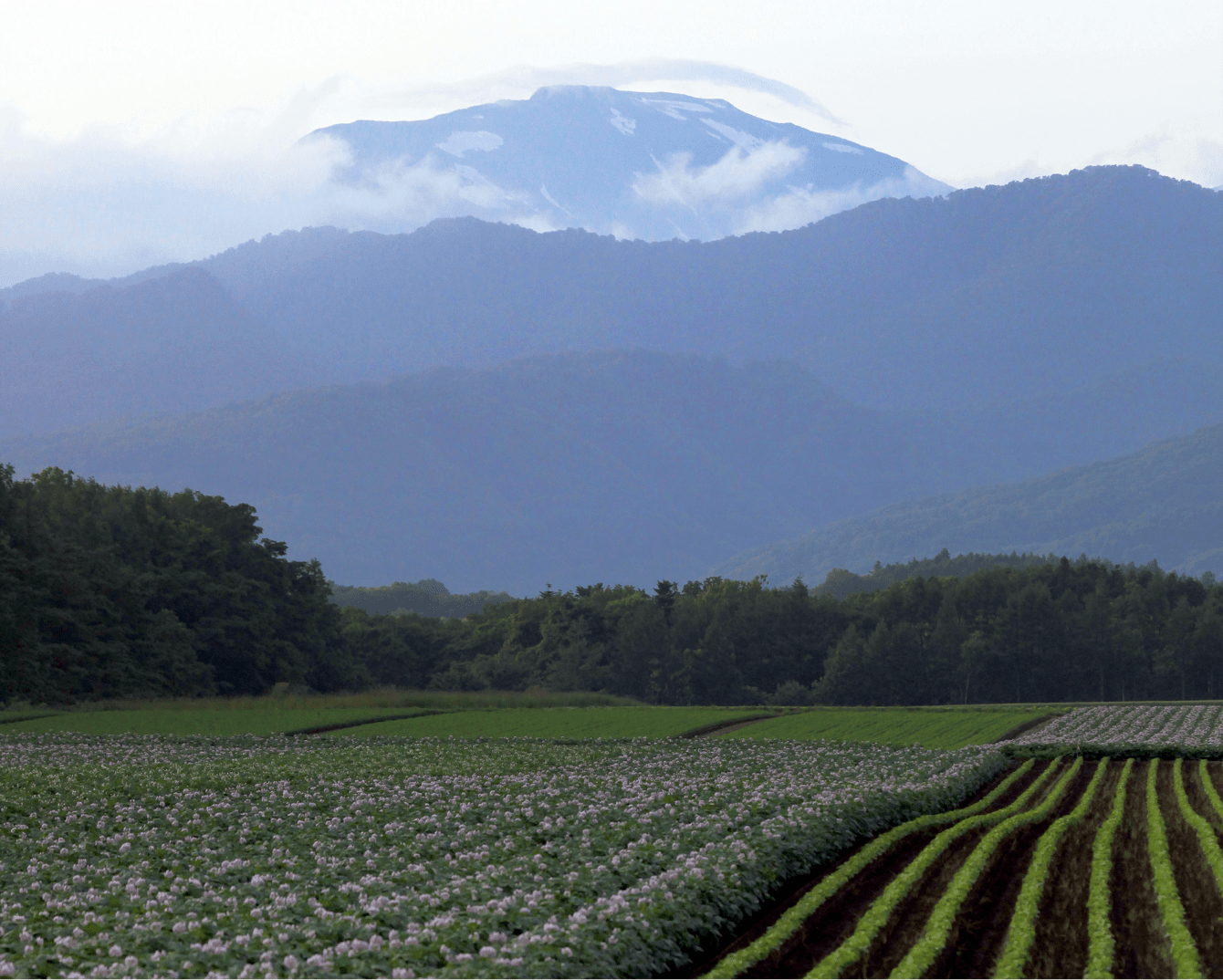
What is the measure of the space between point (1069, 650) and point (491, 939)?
117 m

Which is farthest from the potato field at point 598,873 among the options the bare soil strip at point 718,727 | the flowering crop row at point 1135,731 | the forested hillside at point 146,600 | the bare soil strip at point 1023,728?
the forested hillside at point 146,600

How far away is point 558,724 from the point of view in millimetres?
63938

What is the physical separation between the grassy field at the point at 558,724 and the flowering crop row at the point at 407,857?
20.3m

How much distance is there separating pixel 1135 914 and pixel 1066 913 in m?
1.22

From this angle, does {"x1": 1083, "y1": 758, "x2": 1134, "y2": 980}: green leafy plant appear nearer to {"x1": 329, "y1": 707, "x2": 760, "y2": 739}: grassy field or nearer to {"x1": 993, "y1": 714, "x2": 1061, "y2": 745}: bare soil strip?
{"x1": 993, "y1": 714, "x2": 1061, "y2": 745}: bare soil strip

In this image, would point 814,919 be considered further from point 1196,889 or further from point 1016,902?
point 1196,889

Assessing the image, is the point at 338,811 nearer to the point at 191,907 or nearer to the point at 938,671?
the point at 191,907

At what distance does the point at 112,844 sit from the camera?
21.2 meters

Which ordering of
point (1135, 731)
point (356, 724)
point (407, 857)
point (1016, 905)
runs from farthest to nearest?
point (356, 724) → point (1135, 731) → point (407, 857) → point (1016, 905)

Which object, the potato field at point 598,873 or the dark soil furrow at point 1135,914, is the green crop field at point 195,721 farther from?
the dark soil furrow at point 1135,914

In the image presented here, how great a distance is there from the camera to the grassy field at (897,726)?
54.4 m

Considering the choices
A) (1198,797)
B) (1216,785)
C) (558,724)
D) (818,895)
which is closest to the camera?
(818,895)

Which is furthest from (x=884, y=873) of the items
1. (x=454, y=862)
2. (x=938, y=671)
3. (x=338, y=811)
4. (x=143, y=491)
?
(x=938, y=671)

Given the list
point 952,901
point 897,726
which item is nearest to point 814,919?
point 952,901
